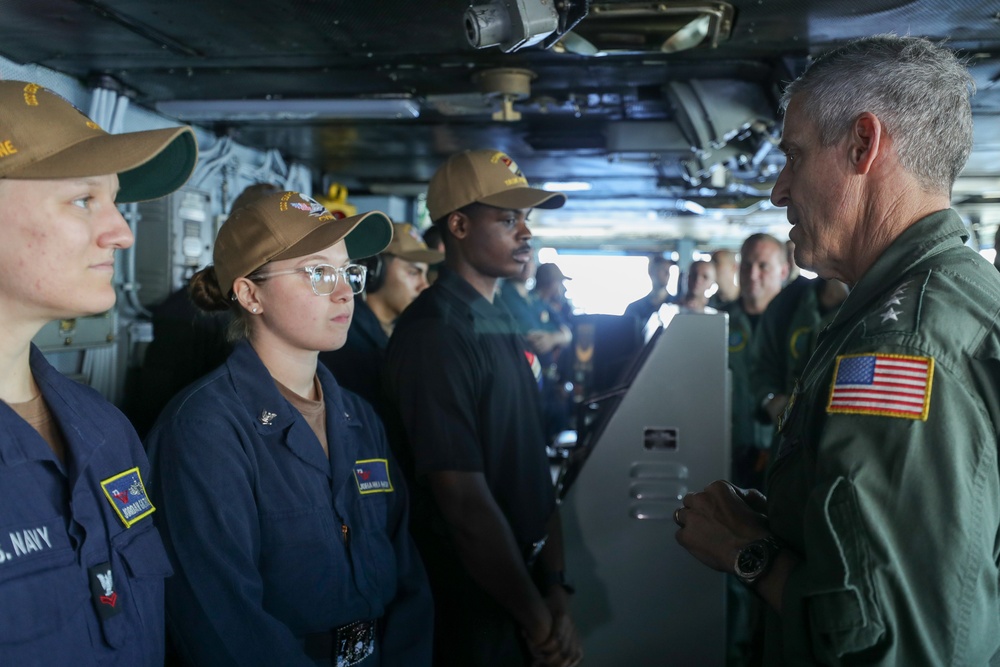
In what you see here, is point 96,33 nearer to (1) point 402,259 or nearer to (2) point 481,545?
(1) point 402,259

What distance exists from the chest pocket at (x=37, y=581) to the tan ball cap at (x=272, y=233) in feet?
2.43

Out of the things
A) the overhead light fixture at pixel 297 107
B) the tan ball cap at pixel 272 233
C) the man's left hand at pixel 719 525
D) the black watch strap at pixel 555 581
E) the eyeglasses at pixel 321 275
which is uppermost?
the overhead light fixture at pixel 297 107

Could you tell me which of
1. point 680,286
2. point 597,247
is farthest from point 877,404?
point 597,247

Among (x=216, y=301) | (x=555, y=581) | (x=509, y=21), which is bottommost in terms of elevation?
(x=555, y=581)

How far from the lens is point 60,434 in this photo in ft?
4.12

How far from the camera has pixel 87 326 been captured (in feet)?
11.3

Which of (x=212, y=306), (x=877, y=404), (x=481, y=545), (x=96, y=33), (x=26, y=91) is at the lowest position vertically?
(x=481, y=545)

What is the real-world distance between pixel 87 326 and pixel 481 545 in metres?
2.24

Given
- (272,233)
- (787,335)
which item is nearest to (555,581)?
(272,233)

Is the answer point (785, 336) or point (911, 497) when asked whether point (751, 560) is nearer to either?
point (911, 497)

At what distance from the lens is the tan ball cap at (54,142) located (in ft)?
3.68

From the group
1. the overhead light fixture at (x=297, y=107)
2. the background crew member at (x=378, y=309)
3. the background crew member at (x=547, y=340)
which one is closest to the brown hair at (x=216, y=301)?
the background crew member at (x=378, y=309)

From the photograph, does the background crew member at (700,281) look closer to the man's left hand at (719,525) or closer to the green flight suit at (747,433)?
the green flight suit at (747,433)

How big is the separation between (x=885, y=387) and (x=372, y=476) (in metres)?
1.13
